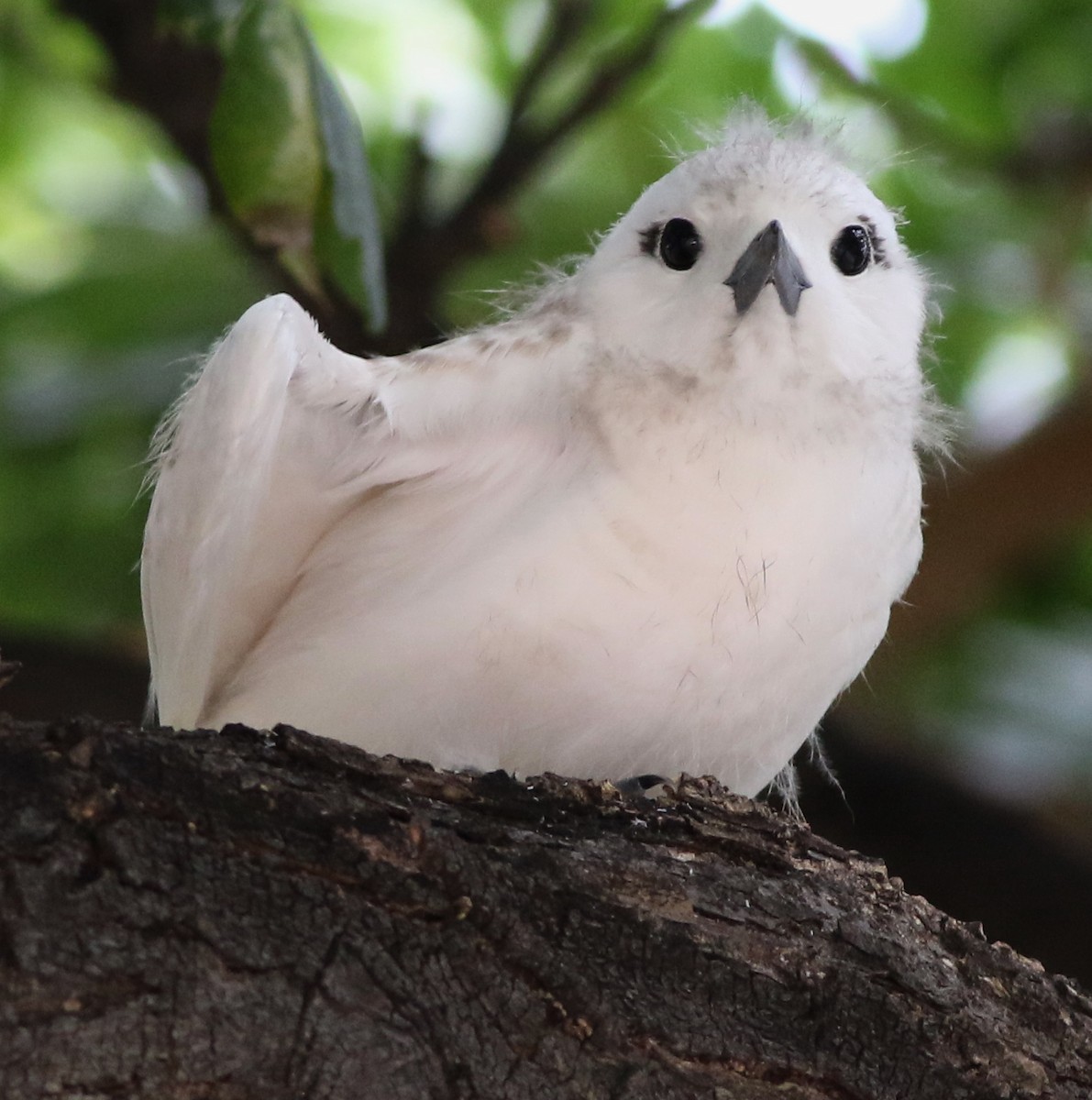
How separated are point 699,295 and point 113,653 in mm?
2063

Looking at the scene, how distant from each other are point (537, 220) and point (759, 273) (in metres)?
2.02

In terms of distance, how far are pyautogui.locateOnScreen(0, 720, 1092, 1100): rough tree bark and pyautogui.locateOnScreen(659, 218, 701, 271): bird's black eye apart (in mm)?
989

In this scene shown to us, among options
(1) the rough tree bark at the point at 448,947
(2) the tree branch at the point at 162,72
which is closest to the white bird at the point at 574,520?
(1) the rough tree bark at the point at 448,947

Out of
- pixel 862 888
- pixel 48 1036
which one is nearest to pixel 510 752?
pixel 862 888

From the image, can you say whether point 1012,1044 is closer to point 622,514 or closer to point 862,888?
point 862,888

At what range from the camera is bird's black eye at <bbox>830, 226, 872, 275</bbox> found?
2850 mm

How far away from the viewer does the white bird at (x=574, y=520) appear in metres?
2.46

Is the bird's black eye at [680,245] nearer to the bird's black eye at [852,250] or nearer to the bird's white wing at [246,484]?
the bird's black eye at [852,250]

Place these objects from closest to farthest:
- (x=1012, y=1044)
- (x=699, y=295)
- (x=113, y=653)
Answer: (x=1012, y=1044) → (x=699, y=295) → (x=113, y=653)

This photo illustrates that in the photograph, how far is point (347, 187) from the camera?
2.51 metres

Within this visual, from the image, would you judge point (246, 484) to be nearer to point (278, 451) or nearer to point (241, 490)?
point (241, 490)

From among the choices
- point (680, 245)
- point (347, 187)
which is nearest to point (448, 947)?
point (347, 187)

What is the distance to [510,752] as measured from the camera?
258 centimetres

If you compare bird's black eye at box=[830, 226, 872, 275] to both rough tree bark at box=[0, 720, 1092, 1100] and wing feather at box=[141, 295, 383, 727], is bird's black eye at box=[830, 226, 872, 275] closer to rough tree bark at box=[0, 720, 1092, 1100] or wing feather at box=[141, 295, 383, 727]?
wing feather at box=[141, 295, 383, 727]
